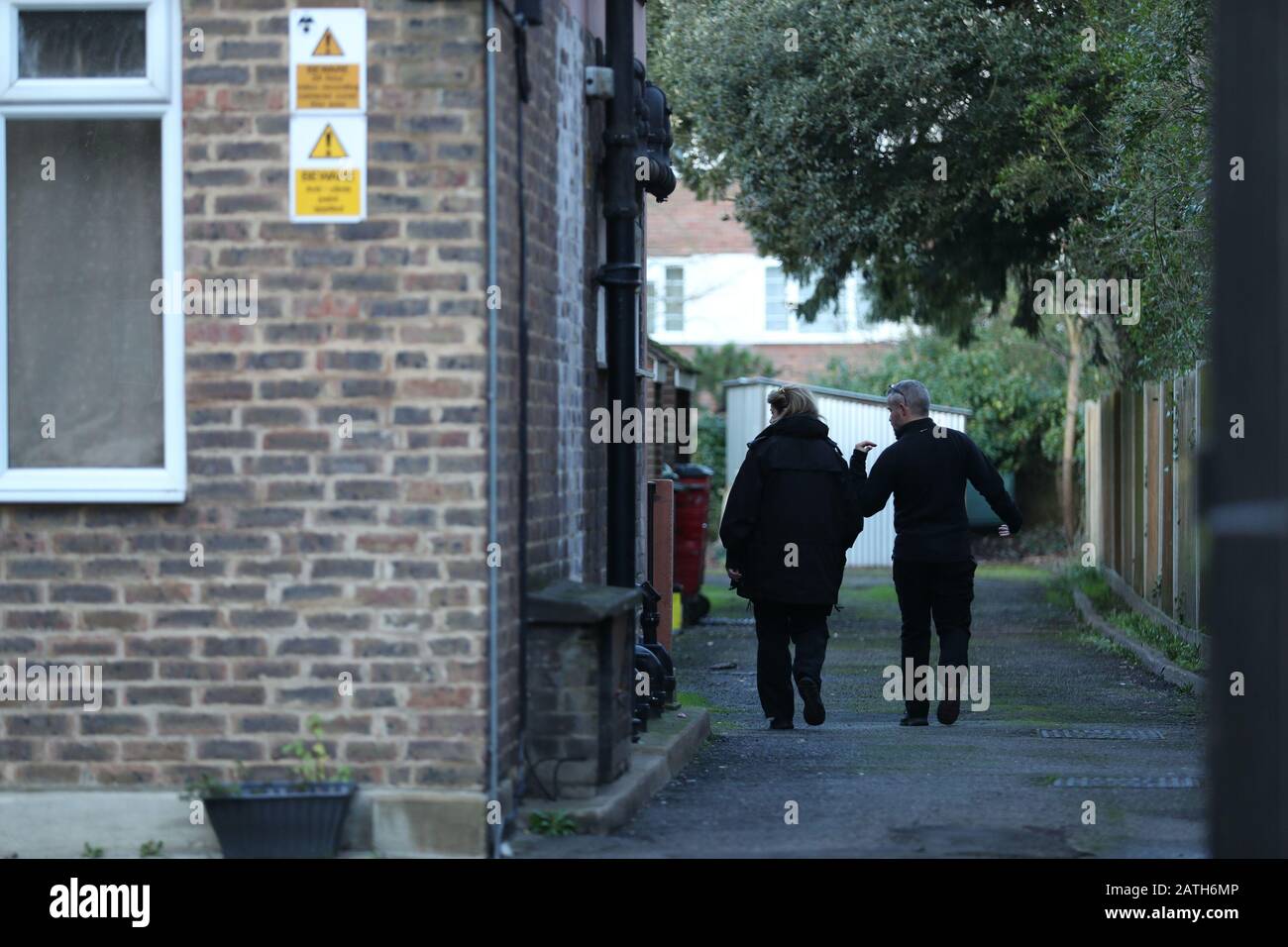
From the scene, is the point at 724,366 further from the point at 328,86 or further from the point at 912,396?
the point at 328,86

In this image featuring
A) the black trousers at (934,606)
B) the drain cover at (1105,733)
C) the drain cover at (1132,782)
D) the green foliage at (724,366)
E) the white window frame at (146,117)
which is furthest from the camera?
the green foliage at (724,366)

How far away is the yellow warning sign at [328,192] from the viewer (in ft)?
21.2

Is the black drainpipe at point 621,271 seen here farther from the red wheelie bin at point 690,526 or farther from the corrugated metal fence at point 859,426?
the corrugated metal fence at point 859,426

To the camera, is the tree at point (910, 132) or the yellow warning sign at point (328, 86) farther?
the tree at point (910, 132)

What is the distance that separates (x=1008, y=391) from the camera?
101ft

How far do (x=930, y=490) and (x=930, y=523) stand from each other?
0.60 feet

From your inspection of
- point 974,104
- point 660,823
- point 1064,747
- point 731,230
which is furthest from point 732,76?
point 731,230

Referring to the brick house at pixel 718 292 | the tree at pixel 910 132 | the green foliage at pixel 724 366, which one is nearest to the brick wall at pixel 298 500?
the tree at pixel 910 132

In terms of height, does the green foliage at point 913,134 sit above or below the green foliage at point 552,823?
above

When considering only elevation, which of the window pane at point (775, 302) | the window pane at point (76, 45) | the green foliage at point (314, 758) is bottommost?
the green foliage at point (314, 758)

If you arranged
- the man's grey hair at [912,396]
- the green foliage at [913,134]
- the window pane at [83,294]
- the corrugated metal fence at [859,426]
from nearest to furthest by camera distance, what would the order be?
1. the window pane at [83,294]
2. the man's grey hair at [912,396]
3. the green foliage at [913,134]
4. the corrugated metal fence at [859,426]

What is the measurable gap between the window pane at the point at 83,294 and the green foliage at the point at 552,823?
1.87m

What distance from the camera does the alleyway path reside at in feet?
22.3

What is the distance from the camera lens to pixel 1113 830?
7.04m
